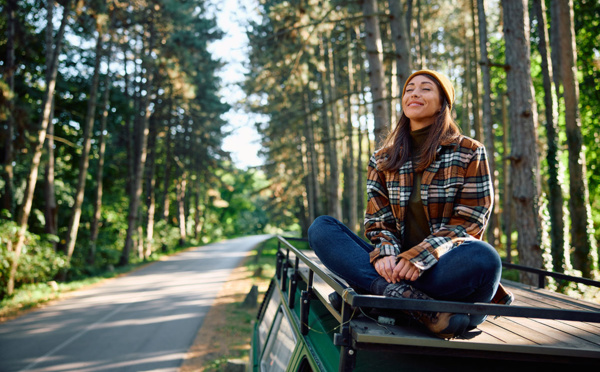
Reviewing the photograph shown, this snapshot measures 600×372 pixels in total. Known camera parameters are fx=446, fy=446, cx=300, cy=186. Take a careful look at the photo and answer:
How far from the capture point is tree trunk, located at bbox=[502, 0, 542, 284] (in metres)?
7.24

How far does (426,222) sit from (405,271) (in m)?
0.53

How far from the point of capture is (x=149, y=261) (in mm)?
23828

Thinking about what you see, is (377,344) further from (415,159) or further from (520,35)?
(520,35)

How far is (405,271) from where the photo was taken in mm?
2113

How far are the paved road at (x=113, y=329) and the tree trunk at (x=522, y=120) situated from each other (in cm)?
626

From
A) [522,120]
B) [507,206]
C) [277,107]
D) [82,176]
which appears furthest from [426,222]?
[277,107]

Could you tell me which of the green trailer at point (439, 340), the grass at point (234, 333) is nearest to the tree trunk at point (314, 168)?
the grass at point (234, 333)

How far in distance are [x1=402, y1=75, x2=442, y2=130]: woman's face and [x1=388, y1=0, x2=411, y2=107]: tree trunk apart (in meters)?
6.43

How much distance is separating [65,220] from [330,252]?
77.4ft

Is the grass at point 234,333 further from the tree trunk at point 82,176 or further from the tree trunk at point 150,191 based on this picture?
the tree trunk at point 150,191

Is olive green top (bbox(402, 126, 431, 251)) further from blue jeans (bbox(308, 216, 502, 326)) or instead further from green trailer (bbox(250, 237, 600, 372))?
green trailer (bbox(250, 237, 600, 372))

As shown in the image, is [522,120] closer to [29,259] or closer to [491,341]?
[491,341]

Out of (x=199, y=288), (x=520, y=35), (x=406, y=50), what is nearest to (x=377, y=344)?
(x=520, y=35)

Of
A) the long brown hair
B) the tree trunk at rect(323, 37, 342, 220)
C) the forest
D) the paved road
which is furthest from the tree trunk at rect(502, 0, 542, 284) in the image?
the tree trunk at rect(323, 37, 342, 220)
